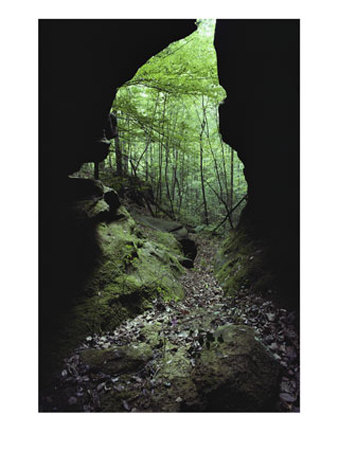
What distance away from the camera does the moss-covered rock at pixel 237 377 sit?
7.08 feet

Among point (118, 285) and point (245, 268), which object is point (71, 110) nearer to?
point (118, 285)

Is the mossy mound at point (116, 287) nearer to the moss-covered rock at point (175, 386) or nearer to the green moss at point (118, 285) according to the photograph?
the green moss at point (118, 285)

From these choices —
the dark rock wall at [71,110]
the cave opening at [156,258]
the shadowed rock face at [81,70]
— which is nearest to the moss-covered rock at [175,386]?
the cave opening at [156,258]

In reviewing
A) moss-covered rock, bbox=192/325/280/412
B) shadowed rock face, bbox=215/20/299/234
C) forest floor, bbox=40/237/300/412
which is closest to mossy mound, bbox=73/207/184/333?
forest floor, bbox=40/237/300/412

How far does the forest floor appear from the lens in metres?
2.40

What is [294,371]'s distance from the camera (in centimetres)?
247

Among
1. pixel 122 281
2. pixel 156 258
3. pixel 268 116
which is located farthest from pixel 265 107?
pixel 122 281

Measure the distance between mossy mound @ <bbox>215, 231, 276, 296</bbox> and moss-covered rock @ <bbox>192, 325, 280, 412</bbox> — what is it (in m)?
1.66

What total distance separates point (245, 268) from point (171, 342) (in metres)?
2.51

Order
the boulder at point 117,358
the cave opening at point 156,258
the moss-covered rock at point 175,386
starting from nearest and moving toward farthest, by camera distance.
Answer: the moss-covered rock at point 175,386, the cave opening at point 156,258, the boulder at point 117,358

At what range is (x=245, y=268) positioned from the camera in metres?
4.90

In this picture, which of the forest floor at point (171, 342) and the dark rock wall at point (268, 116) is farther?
the dark rock wall at point (268, 116)

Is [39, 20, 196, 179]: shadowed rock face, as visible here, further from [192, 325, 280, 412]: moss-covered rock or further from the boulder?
[192, 325, 280, 412]: moss-covered rock

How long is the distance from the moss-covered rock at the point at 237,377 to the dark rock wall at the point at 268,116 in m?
1.47
